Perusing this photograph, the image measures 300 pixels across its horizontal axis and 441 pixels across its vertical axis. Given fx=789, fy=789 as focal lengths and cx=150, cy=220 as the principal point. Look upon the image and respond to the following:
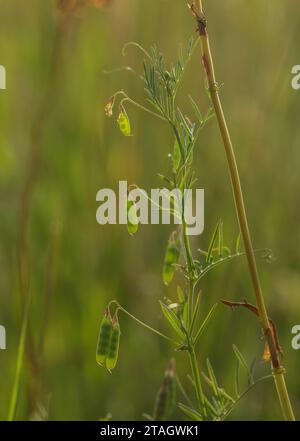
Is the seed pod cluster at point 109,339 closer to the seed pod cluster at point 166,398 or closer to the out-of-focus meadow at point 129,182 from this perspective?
the seed pod cluster at point 166,398

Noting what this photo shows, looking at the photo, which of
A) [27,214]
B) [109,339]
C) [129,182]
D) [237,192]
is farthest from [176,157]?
[129,182]

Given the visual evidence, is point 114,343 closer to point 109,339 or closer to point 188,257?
point 109,339

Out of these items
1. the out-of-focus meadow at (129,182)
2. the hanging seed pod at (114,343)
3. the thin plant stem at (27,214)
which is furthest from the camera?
the out-of-focus meadow at (129,182)

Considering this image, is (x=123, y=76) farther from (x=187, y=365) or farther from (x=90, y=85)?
(x=187, y=365)

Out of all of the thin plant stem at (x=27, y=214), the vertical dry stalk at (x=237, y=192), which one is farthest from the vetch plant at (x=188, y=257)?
the thin plant stem at (x=27, y=214)

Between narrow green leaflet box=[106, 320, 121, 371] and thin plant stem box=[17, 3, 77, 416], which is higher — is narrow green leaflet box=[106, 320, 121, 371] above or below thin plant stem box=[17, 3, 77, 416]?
below

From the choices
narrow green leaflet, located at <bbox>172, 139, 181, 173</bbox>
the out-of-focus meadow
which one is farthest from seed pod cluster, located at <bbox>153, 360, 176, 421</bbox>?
the out-of-focus meadow

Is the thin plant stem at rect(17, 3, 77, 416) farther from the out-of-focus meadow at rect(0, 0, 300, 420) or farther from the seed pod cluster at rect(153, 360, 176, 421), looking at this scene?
the seed pod cluster at rect(153, 360, 176, 421)

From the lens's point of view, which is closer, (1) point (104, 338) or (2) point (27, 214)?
(1) point (104, 338)
